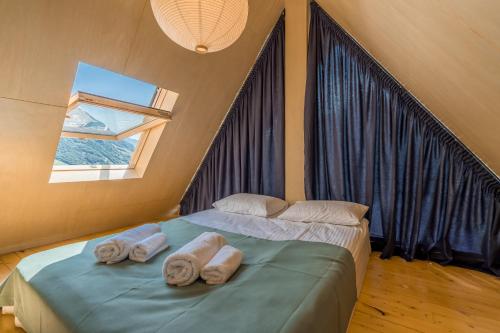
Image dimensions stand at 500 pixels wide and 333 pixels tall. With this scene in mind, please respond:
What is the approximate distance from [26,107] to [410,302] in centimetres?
303

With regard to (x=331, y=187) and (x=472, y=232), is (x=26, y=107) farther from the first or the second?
(x=472, y=232)

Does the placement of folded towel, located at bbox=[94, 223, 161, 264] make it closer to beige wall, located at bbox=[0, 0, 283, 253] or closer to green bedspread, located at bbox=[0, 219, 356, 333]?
green bedspread, located at bbox=[0, 219, 356, 333]

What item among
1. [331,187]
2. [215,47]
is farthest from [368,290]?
[215,47]

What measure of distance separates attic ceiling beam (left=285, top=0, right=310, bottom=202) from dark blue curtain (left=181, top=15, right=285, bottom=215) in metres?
0.06

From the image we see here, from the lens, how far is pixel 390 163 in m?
2.51

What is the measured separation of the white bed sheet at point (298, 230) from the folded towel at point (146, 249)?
0.68 m

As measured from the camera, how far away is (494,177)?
2158mm

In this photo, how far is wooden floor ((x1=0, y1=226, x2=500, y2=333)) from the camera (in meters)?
1.56

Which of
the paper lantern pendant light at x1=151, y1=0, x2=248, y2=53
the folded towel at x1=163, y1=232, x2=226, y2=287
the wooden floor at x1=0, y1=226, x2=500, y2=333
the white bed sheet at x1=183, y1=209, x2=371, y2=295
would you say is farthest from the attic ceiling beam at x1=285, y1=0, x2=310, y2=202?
the folded towel at x1=163, y1=232, x2=226, y2=287

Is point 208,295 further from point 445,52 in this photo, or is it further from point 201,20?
point 445,52

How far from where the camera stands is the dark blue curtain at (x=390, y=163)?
2.25 metres

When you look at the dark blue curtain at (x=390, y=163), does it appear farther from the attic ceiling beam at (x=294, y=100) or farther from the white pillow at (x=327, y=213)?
the white pillow at (x=327, y=213)

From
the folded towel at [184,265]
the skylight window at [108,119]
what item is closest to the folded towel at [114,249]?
the folded towel at [184,265]

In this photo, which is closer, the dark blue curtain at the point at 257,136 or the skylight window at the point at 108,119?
the skylight window at the point at 108,119
